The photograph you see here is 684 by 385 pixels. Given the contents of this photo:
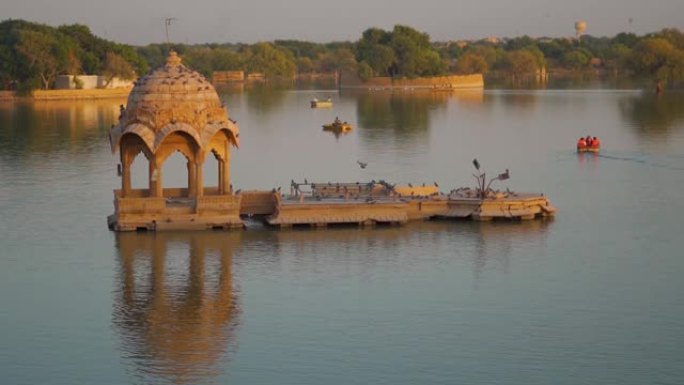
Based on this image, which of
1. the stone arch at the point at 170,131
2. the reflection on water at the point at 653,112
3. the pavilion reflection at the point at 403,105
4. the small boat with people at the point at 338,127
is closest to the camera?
the stone arch at the point at 170,131

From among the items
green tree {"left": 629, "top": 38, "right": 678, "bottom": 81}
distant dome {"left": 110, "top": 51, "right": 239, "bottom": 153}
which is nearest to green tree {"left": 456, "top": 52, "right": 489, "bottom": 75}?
green tree {"left": 629, "top": 38, "right": 678, "bottom": 81}

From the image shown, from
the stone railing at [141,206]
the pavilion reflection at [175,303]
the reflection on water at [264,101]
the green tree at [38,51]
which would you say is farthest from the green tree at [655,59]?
the stone railing at [141,206]

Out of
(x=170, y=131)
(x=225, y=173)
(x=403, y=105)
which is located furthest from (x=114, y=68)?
(x=170, y=131)

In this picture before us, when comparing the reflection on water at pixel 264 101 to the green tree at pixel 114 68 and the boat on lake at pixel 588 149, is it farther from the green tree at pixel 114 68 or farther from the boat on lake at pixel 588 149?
the boat on lake at pixel 588 149

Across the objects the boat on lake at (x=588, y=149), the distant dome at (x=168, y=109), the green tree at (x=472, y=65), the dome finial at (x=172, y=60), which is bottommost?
the boat on lake at (x=588, y=149)

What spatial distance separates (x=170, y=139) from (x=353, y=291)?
33.5 feet

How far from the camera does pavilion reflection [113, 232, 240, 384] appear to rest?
2697cm

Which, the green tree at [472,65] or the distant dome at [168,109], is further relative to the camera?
the green tree at [472,65]

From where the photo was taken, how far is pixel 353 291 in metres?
32.8

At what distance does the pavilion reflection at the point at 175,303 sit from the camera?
1062 inches

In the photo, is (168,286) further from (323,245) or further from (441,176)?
(441,176)

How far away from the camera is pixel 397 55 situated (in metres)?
164

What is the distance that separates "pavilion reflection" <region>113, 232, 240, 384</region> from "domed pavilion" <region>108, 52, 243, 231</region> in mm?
574

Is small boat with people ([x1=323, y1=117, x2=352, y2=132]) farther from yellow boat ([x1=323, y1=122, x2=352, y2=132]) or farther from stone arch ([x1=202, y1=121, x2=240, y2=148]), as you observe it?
stone arch ([x1=202, y1=121, x2=240, y2=148])
